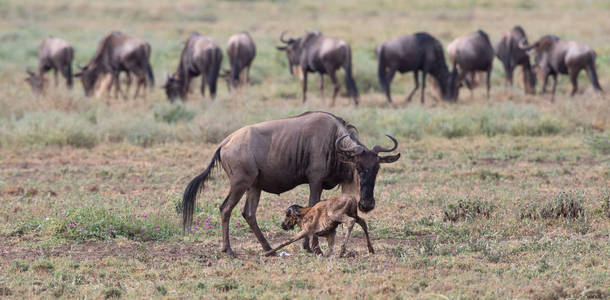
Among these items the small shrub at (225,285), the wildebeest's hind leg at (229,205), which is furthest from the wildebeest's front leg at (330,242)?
the small shrub at (225,285)

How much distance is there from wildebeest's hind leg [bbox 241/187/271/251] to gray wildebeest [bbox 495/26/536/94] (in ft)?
43.6

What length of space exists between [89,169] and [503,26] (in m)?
27.4

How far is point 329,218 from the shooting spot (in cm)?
616

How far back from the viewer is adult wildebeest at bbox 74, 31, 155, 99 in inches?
692

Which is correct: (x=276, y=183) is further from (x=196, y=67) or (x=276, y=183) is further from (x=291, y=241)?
(x=196, y=67)

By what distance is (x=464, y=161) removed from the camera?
10961 mm

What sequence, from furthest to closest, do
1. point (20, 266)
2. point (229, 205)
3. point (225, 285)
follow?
1. point (229, 205)
2. point (20, 266)
3. point (225, 285)

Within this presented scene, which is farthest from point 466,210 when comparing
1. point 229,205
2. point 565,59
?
point 565,59

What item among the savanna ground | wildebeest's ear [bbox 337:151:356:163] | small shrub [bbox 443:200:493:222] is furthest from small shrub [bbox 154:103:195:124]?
wildebeest's ear [bbox 337:151:356:163]

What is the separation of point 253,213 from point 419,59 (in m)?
11.2

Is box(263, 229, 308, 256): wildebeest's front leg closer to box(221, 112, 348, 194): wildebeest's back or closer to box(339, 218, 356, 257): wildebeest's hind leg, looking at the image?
box(339, 218, 356, 257): wildebeest's hind leg

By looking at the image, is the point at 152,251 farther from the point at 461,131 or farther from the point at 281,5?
the point at 281,5

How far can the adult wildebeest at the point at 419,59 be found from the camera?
55.9 feet

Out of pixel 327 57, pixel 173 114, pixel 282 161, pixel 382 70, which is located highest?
pixel 282 161
